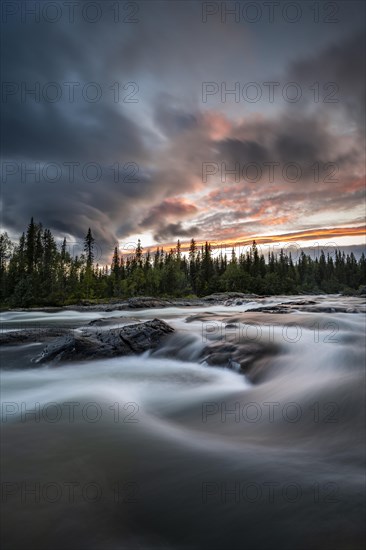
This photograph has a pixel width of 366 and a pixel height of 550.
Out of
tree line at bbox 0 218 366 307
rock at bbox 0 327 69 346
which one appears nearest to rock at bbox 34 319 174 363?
rock at bbox 0 327 69 346

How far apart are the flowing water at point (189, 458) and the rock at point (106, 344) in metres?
1.15

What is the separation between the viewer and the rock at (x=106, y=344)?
293 inches

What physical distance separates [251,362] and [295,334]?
241 cm

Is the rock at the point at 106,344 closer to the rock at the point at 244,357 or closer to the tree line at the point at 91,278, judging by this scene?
the rock at the point at 244,357

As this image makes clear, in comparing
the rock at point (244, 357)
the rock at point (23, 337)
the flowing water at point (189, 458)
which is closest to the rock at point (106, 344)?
the flowing water at point (189, 458)

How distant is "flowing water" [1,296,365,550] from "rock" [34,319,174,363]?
3.79ft

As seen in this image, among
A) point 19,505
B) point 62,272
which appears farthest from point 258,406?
point 62,272

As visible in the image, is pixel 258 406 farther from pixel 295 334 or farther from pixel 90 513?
pixel 295 334

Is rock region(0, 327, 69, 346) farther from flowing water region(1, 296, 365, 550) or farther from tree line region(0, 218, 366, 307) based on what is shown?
tree line region(0, 218, 366, 307)

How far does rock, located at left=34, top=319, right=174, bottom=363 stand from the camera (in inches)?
293

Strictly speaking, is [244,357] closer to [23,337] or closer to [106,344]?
[106,344]

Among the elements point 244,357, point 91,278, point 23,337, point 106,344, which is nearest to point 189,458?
point 244,357

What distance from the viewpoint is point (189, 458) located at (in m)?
3.16

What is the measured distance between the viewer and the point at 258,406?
456 cm
